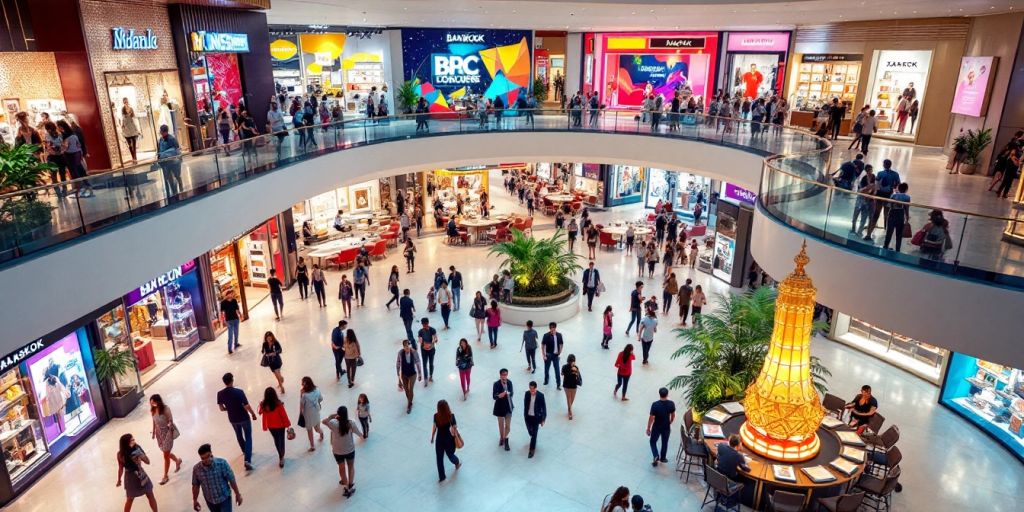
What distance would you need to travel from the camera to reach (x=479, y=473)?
9.49 metres

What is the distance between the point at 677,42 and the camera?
2761cm

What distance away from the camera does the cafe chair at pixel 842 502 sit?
7.87 m

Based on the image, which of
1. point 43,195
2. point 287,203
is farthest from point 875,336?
point 43,195

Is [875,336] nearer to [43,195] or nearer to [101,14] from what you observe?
[43,195]

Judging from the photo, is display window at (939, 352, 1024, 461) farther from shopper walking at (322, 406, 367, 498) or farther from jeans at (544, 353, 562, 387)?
shopper walking at (322, 406, 367, 498)

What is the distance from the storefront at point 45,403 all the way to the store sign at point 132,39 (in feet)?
18.6

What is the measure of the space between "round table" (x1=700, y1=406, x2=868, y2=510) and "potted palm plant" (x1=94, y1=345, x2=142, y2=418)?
10218mm

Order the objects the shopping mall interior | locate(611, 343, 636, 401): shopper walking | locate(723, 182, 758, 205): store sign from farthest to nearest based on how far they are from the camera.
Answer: locate(723, 182, 758, 205): store sign, locate(611, 343, 636, 401): shopper walking, the shopping mall interior

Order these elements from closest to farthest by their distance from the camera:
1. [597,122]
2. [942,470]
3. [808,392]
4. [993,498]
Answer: [808,392] → [993,498] → [942,470] → [597,122]

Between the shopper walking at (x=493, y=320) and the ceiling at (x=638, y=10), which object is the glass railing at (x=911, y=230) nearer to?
the shopper walking at (x=493, y=320)

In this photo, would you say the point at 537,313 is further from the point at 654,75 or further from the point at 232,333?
the point at 654,75

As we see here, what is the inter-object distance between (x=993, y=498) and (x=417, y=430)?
900cm

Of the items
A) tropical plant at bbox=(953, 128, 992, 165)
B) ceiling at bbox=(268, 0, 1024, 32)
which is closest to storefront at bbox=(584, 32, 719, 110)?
ceiling at bbox=(268, 0, 1024, 32)

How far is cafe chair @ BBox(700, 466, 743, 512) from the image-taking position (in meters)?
8.08
